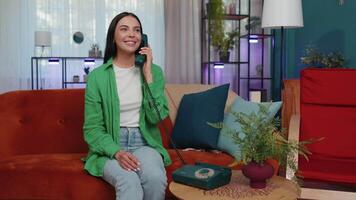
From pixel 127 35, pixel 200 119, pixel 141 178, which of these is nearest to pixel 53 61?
pixel 200 119

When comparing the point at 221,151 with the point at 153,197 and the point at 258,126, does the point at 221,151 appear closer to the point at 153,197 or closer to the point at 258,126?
the point at 153,197

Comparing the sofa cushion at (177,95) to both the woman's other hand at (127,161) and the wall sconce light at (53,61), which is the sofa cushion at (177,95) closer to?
the woman's other hand at (127,161)

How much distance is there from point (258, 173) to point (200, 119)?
0.97 m

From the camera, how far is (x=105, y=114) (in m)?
2.05

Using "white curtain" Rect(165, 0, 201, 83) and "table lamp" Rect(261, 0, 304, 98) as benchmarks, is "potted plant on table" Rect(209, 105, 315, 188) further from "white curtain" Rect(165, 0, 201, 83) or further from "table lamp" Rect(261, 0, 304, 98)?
"white curtain" Rect(165, 0, 201, 83)

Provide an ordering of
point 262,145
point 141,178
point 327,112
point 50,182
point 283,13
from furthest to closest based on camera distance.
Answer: point 283,13 < point 327,112 < point 50,182 < point 141,178 < point 262,145

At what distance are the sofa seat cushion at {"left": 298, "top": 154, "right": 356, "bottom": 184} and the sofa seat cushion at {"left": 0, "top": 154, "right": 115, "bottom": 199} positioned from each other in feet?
3.26

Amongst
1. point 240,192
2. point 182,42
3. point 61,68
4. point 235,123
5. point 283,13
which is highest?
point 283,13

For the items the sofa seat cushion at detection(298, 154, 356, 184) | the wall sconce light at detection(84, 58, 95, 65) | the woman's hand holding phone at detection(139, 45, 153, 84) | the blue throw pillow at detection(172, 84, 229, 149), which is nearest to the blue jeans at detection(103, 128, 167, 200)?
the woman's hand holding phone at detection(139, 45, 153, 84)

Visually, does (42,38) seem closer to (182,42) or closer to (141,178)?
(182,42)

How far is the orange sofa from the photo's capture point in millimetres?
2029

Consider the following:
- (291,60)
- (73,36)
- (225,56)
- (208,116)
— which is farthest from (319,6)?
(73,36)

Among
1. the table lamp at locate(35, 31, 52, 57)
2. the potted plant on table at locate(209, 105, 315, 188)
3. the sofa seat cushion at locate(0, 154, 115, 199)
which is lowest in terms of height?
the sofa seat cushion at locate(0, 154, 115, 199)

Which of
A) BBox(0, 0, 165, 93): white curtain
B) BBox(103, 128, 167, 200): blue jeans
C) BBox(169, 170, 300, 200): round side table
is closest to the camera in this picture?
BBox(169, 170, 300, 200): round side table
